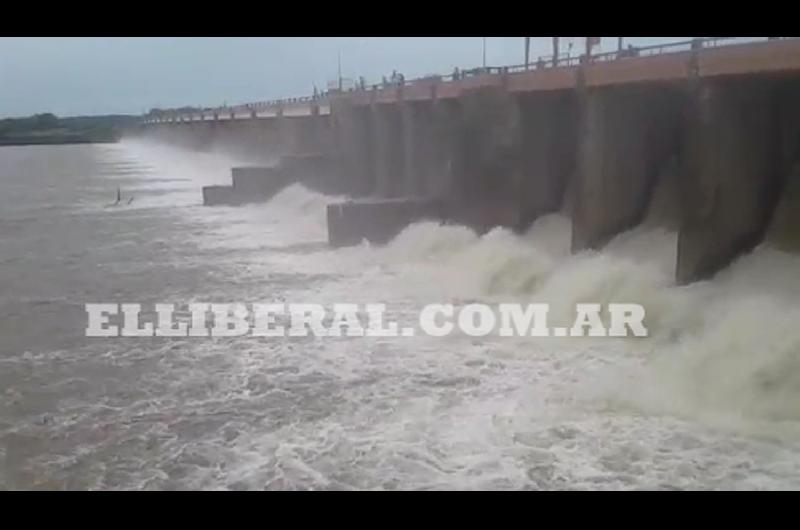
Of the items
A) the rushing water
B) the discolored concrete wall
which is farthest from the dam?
the rushing water

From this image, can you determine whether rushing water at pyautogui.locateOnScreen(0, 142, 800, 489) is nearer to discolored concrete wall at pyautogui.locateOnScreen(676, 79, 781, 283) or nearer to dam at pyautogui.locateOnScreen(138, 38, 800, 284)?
discolored concrete wall at pyautogui.locateOnScreen(676, 79, 781, 283)

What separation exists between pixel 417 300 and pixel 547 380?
220cm

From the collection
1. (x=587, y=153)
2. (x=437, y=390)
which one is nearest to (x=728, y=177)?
(x=587, y=153)

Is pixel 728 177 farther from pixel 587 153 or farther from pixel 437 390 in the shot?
pixel 437 390

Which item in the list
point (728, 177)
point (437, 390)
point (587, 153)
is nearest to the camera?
point (437, 390)

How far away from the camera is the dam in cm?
527

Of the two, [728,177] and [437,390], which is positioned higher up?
[728,177]

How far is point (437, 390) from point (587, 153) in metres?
3.05

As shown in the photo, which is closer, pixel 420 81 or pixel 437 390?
pixel 437 390

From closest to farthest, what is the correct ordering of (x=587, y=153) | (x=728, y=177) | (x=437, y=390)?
(x=437, y=390)
(x=728, y=177)
(x=587, y=153)

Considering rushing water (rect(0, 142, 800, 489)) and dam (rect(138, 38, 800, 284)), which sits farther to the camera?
dam (rect(138, 38, 800, 284))

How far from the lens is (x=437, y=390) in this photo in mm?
4344

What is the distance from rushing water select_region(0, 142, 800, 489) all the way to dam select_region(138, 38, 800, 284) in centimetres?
32
